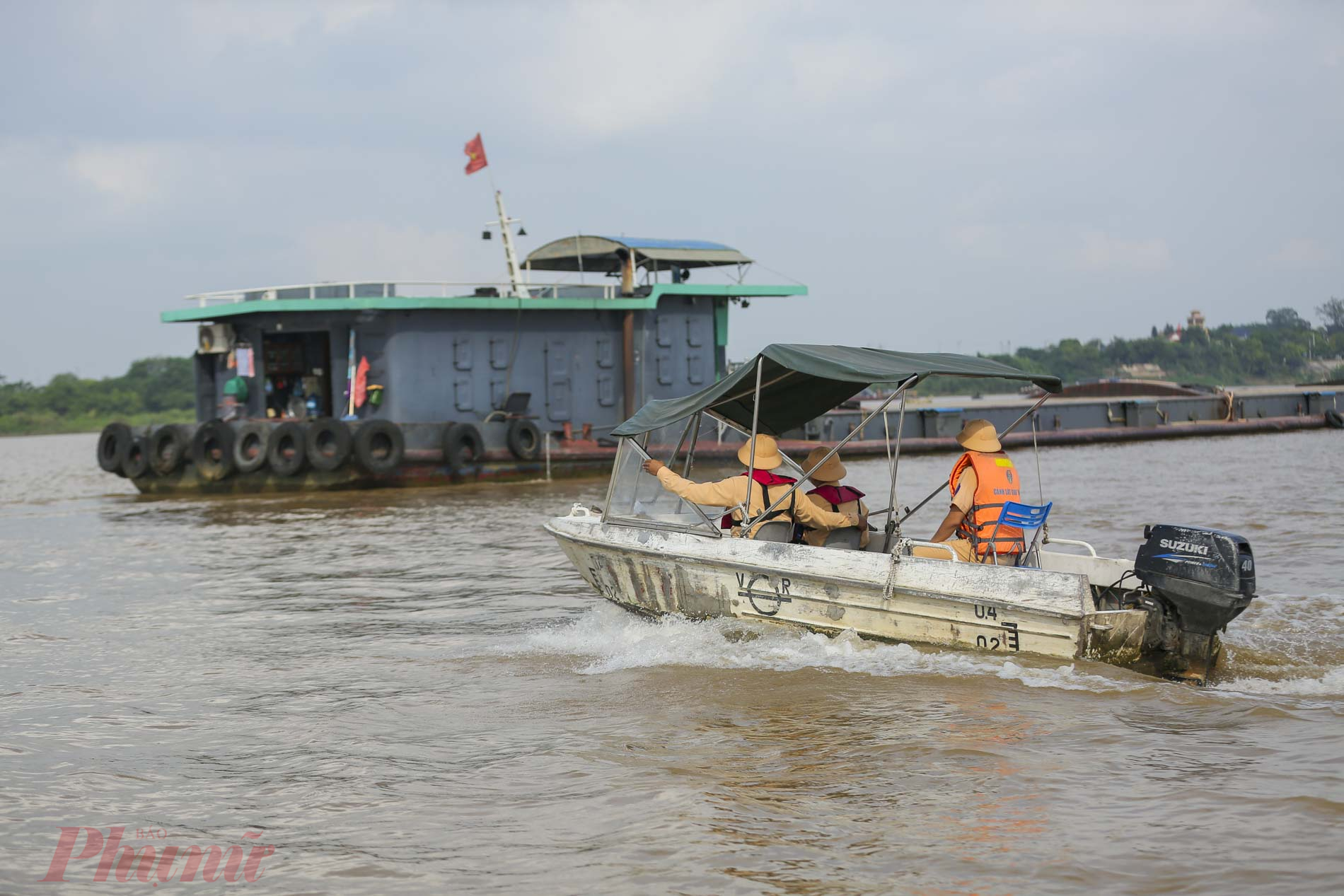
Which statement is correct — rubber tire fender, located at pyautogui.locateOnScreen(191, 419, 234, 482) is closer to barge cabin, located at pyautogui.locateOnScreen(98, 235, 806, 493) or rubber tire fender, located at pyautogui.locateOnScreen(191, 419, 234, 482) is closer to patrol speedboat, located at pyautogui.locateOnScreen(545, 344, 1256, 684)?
barge cabin, located at pyautogui.locateOnScreen(98, 235, 806, 493)

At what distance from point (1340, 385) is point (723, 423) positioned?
4093 cm

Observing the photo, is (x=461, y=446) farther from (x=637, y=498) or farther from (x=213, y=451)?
(x=637, y=498)

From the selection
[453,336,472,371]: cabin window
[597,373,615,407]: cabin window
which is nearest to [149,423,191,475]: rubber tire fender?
[453,336,472,371]: cabin window

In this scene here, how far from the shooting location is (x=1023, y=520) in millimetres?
6473

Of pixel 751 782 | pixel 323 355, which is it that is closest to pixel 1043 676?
pixel 751 782

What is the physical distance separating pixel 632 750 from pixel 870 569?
190cm

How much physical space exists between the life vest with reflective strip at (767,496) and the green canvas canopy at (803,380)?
20.4 inches

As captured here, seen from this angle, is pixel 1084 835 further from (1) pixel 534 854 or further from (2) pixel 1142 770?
(1) pixel 534 854

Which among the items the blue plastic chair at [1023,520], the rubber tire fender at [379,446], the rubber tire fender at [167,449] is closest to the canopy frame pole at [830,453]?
the blue plastic chair at [1023,520]

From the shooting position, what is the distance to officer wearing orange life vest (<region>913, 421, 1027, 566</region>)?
666 cm

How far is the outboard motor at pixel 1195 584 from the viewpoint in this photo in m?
5.88

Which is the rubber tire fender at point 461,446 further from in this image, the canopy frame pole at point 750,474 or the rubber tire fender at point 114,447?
the canopy frame pole at point 750,474

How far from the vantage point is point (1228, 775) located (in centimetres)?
464

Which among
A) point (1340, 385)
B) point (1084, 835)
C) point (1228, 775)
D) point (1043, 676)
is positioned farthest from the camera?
point (1340, 385)
